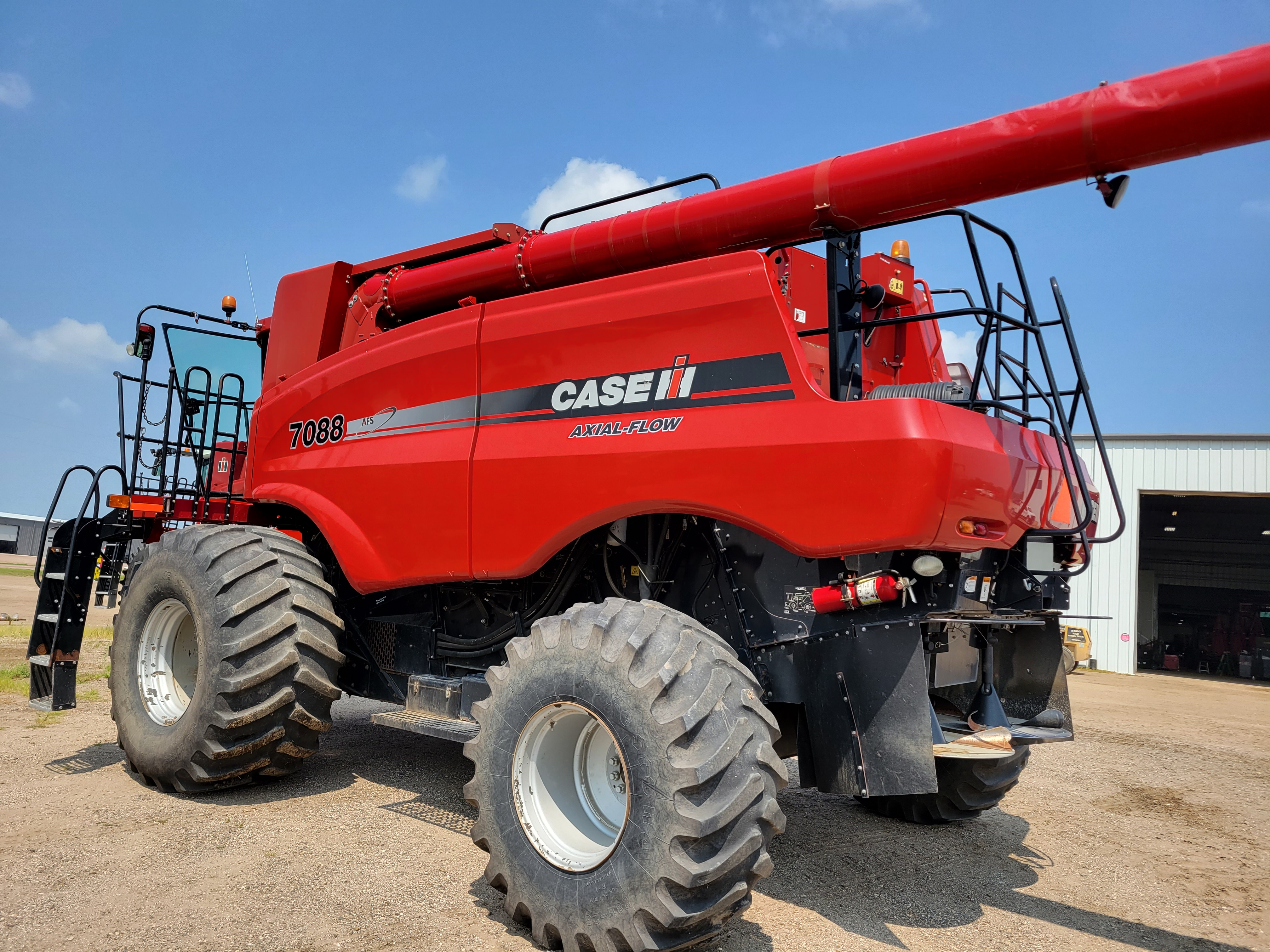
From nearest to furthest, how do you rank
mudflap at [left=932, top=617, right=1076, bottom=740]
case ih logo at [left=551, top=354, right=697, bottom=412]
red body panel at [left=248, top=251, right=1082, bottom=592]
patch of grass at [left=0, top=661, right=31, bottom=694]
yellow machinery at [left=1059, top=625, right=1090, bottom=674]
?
red body panel at [left=248, top=251, right=1082, bottom=592] → case ih logo at [left=551, top=354, right=697, bottom=412] → mudflap at [left=932, top=617, right=1076, bottom=740] → patch of grass at [left=0, top=661, right=31, bottom=694] → yellow machinery at [left=1059, top=625, right=1090, bottom=674]

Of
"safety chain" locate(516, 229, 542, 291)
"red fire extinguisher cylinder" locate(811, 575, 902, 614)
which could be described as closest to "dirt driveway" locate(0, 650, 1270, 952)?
"red fire extinguisher cylinder" locate(811, 575, 902, 614)

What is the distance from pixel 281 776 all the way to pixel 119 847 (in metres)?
1.24

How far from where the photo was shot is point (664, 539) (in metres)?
4.20

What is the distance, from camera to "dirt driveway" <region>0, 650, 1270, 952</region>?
3459mm

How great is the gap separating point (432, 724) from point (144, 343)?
14.6ft

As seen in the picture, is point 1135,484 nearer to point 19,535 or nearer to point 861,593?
point 861,593

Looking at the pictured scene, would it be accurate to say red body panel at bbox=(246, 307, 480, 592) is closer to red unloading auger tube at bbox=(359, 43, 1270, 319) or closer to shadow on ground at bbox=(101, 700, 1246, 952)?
red unloading auger tube at bbox=(359, 43, 1270, 319)

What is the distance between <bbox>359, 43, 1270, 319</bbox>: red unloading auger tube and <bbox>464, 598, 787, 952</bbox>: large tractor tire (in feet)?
6.28

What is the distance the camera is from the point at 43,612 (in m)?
6.36

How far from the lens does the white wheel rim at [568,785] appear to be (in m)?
3.51

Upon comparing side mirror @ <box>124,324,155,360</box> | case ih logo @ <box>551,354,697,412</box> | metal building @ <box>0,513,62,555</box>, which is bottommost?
metal building @ <box>0,513,62,555</box>

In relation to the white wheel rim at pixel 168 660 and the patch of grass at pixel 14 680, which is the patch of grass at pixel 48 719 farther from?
the white wheel rim at pixel 168 660

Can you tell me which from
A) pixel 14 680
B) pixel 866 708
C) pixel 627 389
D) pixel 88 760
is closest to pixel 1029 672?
pixel 866 708

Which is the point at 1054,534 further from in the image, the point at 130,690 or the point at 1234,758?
the point at 1234,758
